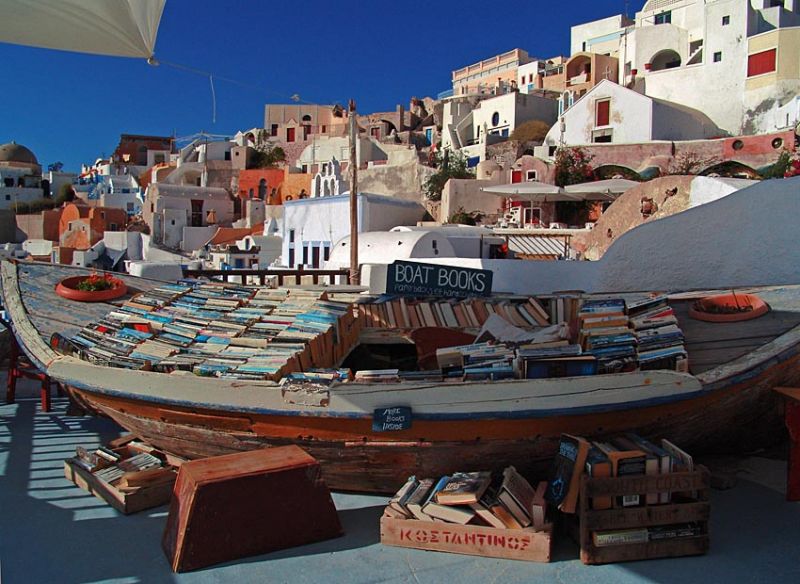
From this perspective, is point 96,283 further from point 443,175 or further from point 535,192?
point 443,175

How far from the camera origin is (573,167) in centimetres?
2539

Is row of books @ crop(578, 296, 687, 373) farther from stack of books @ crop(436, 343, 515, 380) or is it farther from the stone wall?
the stone wall

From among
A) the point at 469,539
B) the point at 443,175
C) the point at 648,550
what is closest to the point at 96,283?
the point at 469,539

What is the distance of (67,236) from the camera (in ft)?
135

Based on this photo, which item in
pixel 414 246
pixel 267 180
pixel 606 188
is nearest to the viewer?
pixel 414 246

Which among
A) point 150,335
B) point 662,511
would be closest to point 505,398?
point 662,511

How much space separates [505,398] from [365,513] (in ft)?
4.27

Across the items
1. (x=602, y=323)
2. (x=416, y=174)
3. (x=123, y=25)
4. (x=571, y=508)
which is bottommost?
(x=571, y=508)

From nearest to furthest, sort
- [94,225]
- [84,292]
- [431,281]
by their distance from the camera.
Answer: [431,281] → [84,292] → [94,225]

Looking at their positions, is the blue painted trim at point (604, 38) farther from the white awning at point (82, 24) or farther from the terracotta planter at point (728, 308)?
the white awning at point (82, 24)

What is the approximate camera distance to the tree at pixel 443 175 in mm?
29541

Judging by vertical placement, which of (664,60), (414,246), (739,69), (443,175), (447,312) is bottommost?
(447,312)

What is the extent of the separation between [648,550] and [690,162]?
22746 mm

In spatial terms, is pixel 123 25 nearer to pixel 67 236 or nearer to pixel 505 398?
pixel 505 398
